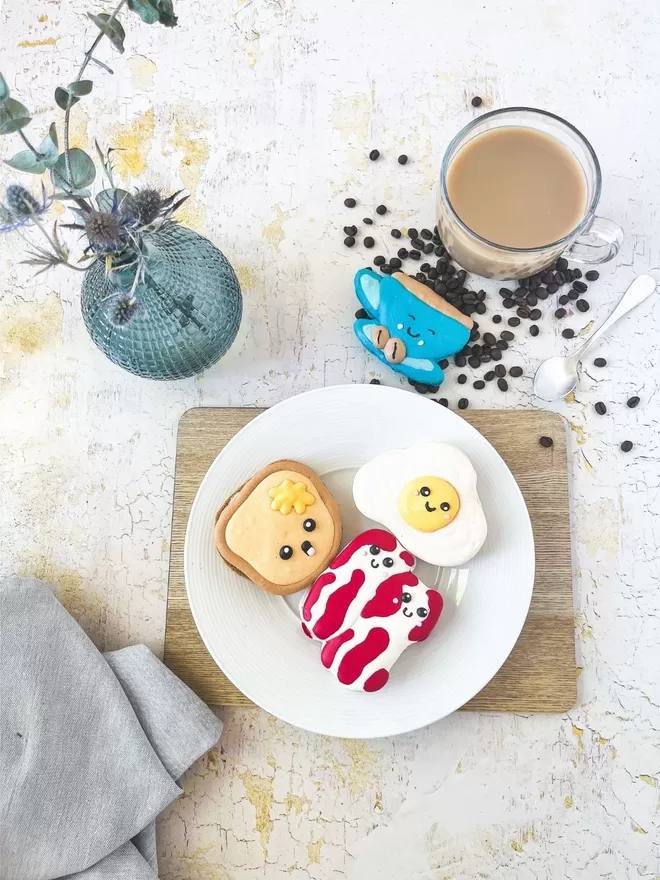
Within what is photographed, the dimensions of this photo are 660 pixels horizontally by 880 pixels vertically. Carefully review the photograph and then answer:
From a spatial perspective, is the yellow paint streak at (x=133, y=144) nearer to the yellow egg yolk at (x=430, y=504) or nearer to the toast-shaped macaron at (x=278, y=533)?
the toast-shaped macaron at (x=278, y=533)

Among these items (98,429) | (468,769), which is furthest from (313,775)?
(98,429)

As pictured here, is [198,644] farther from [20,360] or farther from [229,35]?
[229,35]

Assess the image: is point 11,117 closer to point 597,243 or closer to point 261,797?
point 597,243

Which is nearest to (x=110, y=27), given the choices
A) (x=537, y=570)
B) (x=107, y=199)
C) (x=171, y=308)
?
(x=107, y=199)

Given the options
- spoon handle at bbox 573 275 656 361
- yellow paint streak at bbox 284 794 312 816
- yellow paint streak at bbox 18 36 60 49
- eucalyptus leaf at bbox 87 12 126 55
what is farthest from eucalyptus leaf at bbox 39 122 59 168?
yellow paint streak at bbox 284 794 312 816

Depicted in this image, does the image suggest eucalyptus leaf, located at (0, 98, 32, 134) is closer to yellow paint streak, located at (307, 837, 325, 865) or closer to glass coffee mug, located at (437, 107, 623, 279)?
glass coffee mug, located at (437, 107, 623, 279)
